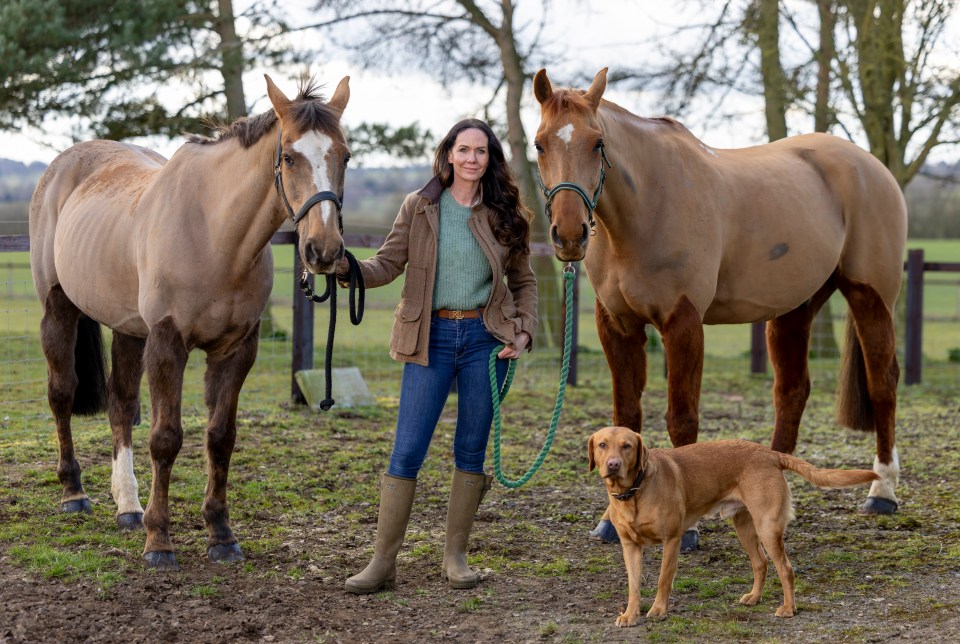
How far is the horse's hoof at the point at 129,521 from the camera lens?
4504mm

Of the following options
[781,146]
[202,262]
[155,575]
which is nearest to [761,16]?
[781,146]

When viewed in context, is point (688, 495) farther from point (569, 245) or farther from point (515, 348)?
point (569, 245)

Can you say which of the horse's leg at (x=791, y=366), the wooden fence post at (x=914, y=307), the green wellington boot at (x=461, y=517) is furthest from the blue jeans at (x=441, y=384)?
the wooden fence post at (x=914, y=307)

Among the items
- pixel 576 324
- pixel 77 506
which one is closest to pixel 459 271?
pixel 77 506

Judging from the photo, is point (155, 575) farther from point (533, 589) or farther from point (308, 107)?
point (308, 107)

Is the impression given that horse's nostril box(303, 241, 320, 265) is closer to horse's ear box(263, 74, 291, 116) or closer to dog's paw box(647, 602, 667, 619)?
horse's ear box(263, 74, 291, 116)

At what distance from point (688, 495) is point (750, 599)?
450 millimetres

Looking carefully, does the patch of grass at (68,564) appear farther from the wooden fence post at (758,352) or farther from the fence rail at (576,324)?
the wooden fence post at (758,352)

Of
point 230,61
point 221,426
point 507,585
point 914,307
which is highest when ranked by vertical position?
point 230,61

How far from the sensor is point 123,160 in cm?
520

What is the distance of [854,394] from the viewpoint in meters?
5.58

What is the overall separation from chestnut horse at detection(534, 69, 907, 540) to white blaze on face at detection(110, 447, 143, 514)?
2.36 metres

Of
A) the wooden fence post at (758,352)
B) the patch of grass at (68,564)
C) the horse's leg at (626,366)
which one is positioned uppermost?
the horse's leg at (626,366)

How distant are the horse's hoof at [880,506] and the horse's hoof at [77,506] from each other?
394cm
